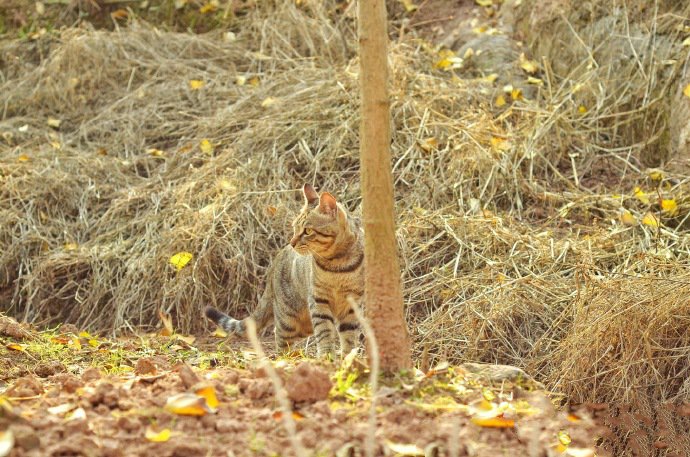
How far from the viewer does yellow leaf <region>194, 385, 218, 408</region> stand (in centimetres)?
295

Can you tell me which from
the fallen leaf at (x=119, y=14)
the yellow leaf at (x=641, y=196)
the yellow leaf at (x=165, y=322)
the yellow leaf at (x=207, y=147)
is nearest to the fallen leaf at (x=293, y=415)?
the yellow leaf at (x=165, y=322)

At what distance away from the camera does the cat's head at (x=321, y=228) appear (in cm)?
506

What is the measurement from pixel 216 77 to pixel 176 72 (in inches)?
16.3

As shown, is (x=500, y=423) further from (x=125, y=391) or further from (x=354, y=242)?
(x=354, y=242)

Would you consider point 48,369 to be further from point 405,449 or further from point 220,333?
point 405,449

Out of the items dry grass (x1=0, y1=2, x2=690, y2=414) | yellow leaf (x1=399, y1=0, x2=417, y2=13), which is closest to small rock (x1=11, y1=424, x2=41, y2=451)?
dry grass (x1=0, y1=2, x2=690, y2=414)

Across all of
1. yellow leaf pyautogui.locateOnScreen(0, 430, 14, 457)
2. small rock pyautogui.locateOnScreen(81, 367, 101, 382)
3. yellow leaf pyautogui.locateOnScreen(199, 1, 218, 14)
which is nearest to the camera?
yellow leaf pyautogui.locateOnScreen(0, 430, 14, 457)

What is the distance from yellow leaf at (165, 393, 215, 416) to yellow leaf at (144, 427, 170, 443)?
0.39 ft

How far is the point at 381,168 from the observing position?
10.6 feet

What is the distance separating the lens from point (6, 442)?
245 cm

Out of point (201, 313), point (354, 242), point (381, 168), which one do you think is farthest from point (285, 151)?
point (381, 168)

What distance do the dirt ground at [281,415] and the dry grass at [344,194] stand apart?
150cm

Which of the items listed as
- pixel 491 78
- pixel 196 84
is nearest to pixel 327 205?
pixel 491 78

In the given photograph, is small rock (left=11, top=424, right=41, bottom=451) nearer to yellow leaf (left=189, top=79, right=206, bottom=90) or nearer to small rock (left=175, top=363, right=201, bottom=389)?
small rock (left=175, top=363, right=201, bottom=389)
